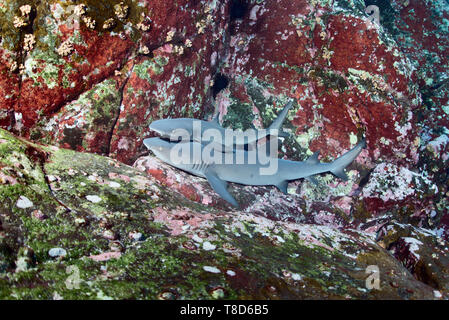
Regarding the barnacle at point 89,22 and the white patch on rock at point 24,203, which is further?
the barnacle at point 89,22

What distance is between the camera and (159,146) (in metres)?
4.35

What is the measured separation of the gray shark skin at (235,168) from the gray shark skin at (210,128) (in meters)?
0.18

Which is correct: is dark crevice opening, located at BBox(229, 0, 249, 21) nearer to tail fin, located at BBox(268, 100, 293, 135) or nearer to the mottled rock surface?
the mottled rock surface

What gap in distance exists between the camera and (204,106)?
5.89 meters

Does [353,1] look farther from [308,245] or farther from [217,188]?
[308,245]

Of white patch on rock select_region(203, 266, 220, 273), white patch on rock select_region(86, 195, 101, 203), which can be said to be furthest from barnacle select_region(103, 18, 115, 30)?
white patch on rock select_region(203, 266, 220, 273)

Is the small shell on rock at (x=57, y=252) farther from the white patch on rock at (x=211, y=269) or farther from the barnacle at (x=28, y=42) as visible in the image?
the barnacle at (x=28, y=42)

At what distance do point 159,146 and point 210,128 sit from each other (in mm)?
1084

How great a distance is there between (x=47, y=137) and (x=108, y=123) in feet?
2.54

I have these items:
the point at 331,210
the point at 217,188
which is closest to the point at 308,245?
the point at 217,188

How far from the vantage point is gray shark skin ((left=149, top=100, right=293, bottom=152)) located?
452 centimetres

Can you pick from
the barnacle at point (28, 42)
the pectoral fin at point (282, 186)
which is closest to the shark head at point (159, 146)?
the barnacle at point (28, 42)

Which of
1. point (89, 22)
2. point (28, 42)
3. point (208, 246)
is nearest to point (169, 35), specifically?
point (89, 22)

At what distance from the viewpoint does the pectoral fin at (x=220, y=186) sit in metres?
4.31
